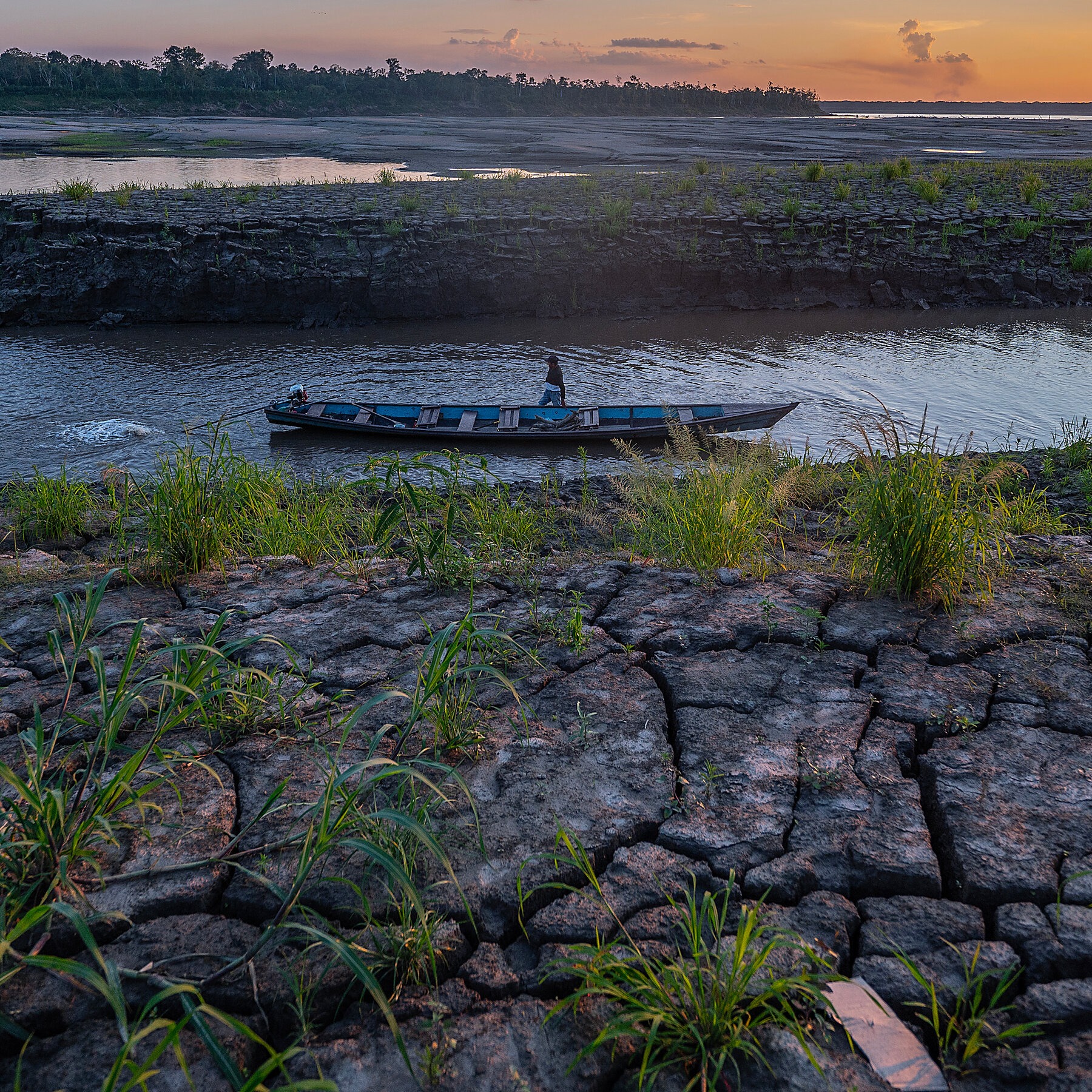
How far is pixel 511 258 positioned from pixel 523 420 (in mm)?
8161

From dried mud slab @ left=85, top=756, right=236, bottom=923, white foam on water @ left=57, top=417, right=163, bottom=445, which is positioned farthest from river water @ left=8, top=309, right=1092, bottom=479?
dried mud slab @ left=85, top=756, right=236, bottom=923

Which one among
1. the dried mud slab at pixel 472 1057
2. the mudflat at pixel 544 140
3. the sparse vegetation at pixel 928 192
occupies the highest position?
the mudflat at pixel 544 140

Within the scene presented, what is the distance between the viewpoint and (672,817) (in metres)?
2.48

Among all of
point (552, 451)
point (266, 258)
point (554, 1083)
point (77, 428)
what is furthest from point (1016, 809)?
point (266, 258)

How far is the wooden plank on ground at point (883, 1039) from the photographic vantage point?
1723 millimetres

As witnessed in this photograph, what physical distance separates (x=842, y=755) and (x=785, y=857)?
0.57 m

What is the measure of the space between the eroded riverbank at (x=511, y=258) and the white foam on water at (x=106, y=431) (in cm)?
637

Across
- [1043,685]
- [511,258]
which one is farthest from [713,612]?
[511,258]

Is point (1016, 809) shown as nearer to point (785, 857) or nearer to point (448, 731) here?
point (785, 857)

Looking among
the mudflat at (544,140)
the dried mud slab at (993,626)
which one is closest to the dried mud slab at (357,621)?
the dried mud slab at (993,626)

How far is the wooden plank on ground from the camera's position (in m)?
1.72

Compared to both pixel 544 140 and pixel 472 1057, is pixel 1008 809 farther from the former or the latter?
pixel 544 140

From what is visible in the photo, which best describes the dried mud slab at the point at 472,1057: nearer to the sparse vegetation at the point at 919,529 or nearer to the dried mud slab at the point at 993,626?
the dried mud slab at the point at 993,626

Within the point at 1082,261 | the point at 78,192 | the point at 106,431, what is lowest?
the point at 106,431
